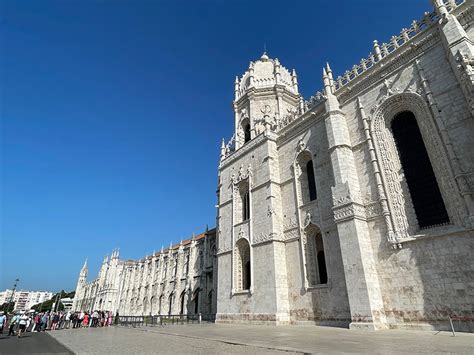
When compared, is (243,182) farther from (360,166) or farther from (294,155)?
(360,166)

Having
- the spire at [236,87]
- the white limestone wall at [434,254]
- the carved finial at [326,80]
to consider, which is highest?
the spire at [236,87]

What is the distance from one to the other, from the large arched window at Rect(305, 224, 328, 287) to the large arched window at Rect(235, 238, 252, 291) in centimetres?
556

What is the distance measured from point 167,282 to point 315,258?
30.1 meters

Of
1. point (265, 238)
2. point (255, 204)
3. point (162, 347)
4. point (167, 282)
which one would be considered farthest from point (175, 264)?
point (162, 347)

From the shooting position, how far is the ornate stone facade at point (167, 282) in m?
33.0

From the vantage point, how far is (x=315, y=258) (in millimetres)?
17125

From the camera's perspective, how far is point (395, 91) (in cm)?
1487

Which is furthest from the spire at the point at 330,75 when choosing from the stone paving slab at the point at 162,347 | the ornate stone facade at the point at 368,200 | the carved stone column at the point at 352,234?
the stone paving slab at the point at 162,347

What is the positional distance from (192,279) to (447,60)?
32.9m

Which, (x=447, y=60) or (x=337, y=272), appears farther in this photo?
(x=337, y=272)

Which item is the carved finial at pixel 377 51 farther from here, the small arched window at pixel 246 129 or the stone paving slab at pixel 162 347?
the stone paving slab at pixel 162 347

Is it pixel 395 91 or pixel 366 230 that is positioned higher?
pixel 395 91

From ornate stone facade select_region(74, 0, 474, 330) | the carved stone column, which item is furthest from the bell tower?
the carved stone column

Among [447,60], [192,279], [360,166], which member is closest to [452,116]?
[447,60]
